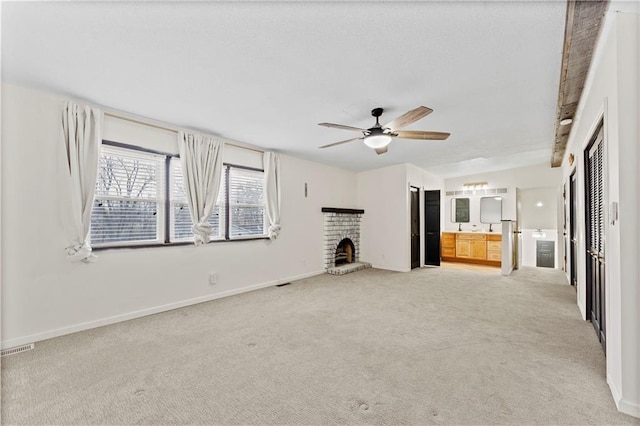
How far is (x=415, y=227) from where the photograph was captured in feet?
22.0

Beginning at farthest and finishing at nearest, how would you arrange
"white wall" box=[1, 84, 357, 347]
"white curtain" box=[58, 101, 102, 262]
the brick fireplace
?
the brick fireplace
"white curtain" box=[58, 101, 102, 262]
"white wall" box=[1, 84, 357, 347]

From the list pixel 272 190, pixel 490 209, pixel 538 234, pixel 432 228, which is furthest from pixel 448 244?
pixel 272 190

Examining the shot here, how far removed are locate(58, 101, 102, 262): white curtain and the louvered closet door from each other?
4.95 meters

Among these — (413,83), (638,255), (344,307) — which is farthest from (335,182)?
(638,255)

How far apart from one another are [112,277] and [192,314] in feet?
3.25

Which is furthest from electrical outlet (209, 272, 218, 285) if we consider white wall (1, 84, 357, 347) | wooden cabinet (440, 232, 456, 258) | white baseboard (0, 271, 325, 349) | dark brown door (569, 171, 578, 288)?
wooden cabinet (440, 232, 456, 258)

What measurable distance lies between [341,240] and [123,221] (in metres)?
4.29

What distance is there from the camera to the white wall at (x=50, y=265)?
256cm

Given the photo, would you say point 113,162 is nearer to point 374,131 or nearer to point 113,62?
point 113,62

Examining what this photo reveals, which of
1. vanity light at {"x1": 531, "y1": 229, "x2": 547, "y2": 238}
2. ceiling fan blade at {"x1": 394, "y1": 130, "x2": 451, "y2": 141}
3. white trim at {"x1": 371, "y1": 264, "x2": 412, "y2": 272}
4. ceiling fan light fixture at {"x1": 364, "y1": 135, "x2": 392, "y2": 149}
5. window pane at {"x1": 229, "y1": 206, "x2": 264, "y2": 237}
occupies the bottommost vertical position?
white trim at {"x1": 371, "y1": 264, "x2": 412, "y2": 272}

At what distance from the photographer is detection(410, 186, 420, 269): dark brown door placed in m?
6.55

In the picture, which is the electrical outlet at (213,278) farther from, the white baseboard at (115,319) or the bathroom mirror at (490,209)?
the bathroom mirror at (490,209)

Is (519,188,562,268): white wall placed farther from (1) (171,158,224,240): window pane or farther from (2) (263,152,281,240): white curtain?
(1) (171,158,224,240): window pane

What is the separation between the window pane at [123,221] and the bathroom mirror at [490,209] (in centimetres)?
805
